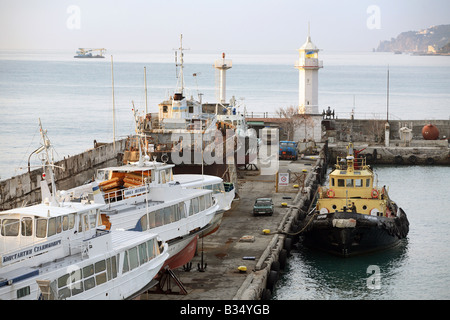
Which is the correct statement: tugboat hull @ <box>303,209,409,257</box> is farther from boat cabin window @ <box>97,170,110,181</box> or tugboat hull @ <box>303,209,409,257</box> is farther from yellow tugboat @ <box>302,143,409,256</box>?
boat cabin window @ <box>97,170,110,181</box>

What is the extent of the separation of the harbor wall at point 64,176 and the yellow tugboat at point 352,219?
13.8 metres

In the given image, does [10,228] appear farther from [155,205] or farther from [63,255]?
[155,205]

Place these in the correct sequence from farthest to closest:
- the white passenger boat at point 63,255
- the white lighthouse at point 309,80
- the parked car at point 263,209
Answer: the white lighthouse at point 309,80 < the parked car at point 263,209 < the white passenger boat at point 63,255

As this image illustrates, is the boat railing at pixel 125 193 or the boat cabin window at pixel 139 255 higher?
the boat railing at pixel 125 193

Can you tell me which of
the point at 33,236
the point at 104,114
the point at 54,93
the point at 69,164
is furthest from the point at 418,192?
the point at 54,93

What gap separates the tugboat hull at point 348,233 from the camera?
110 feet

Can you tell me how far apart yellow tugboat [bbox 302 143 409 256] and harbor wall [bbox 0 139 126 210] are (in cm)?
1376

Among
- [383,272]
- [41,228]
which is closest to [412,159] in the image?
[383,272]

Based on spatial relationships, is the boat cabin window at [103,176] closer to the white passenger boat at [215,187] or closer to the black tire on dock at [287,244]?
the white passenger boat at [215,187]

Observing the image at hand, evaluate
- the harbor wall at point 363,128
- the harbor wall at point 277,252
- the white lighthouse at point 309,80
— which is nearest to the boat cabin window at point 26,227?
the harbor wall at point 277,252

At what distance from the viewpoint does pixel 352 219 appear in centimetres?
3331

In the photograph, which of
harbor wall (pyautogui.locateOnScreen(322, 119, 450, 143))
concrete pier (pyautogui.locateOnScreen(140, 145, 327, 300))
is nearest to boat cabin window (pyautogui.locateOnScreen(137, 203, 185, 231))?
concrete pier (pyautogui.locateOnScreen(140, 145, 327, 300))
